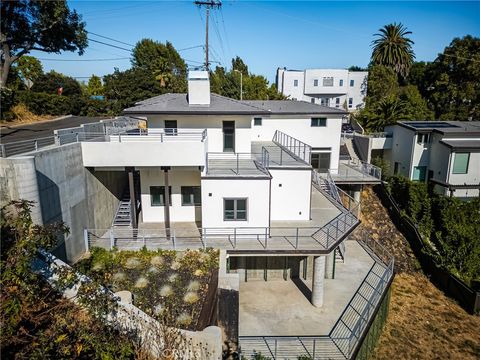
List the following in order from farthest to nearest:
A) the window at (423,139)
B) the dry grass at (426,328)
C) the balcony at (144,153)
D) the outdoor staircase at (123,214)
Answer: the window at (423,139), the outdoor staircase at (123,214), the dry grass at (426,328), the balcony at (144,153)

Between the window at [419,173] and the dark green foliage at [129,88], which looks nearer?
the window at [419,173]

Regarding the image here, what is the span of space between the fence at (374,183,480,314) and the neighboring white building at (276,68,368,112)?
32622 millimetres

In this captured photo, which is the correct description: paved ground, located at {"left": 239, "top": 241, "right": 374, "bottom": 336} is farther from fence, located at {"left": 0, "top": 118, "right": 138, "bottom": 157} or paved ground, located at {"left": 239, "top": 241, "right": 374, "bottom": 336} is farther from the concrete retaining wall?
fence, located at {"left": 0, "top": 118, "right": 138, "bottom": 157}

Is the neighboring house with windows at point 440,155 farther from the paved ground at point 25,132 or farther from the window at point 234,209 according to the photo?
the paved ground at point 25,132

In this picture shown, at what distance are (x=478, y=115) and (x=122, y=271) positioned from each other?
157 ft

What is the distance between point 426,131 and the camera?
2877 cm

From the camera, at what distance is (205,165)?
15.1 metres

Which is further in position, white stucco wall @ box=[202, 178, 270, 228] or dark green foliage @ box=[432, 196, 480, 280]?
dark green foliage @ box=[432, 196, 480, 280]

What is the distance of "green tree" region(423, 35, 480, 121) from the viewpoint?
130ft

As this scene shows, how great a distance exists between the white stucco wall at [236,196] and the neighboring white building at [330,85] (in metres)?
45.8

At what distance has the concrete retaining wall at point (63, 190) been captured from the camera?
9945 millimetres

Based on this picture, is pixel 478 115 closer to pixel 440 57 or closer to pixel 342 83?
pixel 440 57

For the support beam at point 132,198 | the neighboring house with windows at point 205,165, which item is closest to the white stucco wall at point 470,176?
the neighboring house with windows at point 205,165

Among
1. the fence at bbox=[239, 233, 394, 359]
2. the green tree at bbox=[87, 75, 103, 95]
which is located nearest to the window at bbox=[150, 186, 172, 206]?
the fence at bbox=[239, 233, 394, 359]
